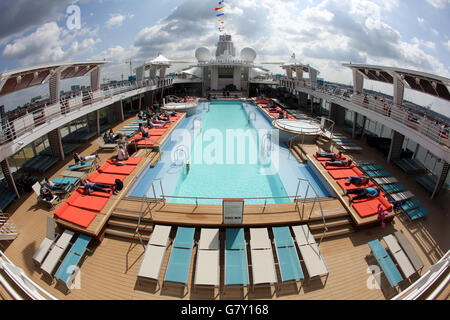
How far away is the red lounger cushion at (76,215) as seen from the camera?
5.73 meters

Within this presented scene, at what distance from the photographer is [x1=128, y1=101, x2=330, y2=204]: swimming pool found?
7.85 m

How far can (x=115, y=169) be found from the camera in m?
8.32

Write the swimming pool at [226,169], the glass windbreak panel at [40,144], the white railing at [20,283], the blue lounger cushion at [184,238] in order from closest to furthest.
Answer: the white railing at [20,283]
the blue lounger cushion at [184,238]
the swimming pool at [226,169]
the glass windbreak panel at [40,144]

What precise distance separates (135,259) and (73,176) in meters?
5.00

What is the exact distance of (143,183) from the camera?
8398 mm

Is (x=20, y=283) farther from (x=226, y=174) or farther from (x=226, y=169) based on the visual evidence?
(x=226, y=169)

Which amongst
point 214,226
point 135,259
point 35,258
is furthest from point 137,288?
point 35,258

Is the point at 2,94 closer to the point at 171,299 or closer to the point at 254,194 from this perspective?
the point at 171,299

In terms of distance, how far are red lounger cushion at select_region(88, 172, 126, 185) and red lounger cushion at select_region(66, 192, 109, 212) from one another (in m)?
0.82

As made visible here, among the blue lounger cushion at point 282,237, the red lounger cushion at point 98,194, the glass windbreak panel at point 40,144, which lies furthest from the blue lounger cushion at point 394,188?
the glass windbreak panel at point 40,144

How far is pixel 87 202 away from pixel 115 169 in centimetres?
211

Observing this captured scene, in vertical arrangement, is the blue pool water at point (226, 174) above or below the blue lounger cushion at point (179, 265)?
above

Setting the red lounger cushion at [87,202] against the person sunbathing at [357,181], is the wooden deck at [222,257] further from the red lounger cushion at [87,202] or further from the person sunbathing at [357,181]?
the person sunbathing at [357,181]

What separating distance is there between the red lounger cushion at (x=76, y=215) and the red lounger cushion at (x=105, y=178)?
1.37m
